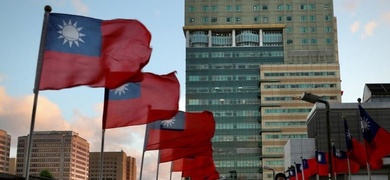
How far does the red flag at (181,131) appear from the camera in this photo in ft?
84.3

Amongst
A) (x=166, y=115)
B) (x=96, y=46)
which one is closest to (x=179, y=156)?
(x=166, y=115)

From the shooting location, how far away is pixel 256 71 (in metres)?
163

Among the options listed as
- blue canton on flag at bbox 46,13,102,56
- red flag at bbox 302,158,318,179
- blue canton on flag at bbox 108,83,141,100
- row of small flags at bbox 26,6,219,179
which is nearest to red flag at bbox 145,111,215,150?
blue canton on flag at bbox 108,83,141,100

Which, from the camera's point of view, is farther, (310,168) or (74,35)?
(310,168)

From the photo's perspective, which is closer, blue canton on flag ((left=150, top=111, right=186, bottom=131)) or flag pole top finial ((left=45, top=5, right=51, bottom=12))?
flag pole top finial ((left=45, top=5, right=51, bottom=12))

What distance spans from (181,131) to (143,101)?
756 centimetres

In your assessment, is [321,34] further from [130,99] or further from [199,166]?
[130,99]

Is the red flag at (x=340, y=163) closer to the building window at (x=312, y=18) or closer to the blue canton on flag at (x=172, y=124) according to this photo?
the blue canton on flag at (x=172, y=124)

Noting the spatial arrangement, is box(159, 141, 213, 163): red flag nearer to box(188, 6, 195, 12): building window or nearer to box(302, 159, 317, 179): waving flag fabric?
box(302, 159, 317, 179): waving flag fabric

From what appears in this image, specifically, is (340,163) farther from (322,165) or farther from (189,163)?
(189,163)

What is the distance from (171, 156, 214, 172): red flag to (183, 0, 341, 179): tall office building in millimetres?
108273

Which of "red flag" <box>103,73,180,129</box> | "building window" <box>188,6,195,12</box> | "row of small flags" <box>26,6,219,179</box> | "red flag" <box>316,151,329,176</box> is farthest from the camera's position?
"building window" <box>188,6,195,12</box>

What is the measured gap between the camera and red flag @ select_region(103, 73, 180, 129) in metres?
18.2

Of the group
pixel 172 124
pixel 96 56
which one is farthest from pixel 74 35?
pixel 172 124
